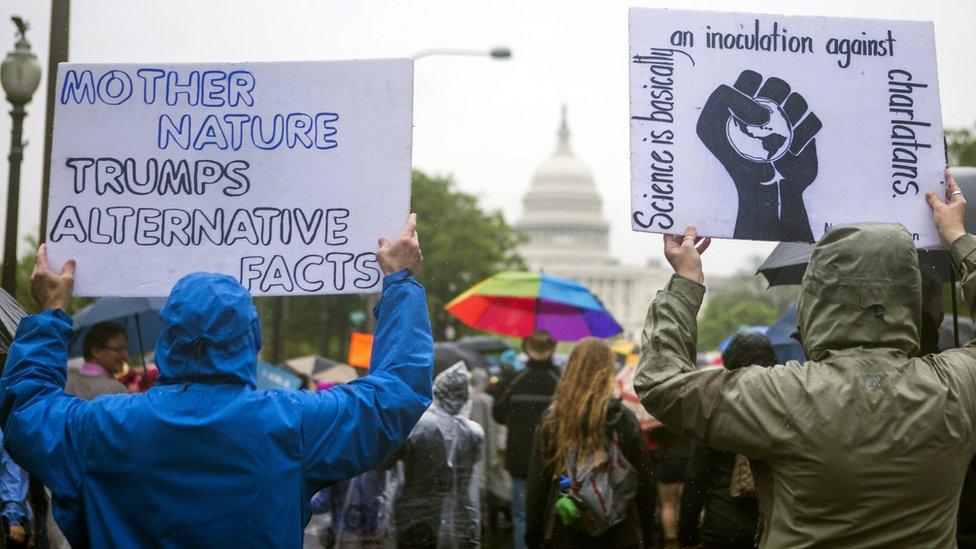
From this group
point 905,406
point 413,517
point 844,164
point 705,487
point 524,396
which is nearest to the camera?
point 905,406

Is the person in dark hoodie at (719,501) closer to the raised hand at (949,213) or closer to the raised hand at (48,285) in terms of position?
the raised hand at (949,213)

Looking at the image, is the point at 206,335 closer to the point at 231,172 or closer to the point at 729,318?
the point at 231,172

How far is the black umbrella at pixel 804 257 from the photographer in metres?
5.14

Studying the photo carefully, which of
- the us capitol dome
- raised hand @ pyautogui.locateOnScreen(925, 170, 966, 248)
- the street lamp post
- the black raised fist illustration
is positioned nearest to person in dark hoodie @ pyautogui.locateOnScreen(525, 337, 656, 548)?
the black raised fist illustration

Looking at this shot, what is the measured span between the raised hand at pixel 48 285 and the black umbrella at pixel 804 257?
9.65 ft

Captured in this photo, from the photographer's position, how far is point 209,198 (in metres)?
3.60

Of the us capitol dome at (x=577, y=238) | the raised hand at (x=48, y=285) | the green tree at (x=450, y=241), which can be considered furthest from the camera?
the us capitol dome at (x=577, y=238)

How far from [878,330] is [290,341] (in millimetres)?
43674

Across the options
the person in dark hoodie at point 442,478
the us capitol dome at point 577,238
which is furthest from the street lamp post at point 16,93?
the us capitol dome at point 577,238

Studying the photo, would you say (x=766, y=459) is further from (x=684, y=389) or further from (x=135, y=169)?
(x=135, y=169)

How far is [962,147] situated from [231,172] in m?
34.2

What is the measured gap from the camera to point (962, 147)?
113ft

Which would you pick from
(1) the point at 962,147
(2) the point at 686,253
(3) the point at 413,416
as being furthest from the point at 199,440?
(1) the point at 962,147

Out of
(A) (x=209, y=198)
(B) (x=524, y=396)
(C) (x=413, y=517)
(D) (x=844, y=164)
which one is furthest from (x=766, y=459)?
(B) (x=524, y=396)
